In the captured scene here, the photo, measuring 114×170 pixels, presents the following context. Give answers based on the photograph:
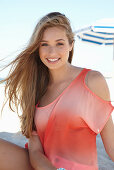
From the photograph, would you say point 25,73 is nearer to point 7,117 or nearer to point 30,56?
point 30,56

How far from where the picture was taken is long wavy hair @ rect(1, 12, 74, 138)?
6.11 feet

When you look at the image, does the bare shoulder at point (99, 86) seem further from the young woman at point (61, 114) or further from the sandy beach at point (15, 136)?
the sandy beach at point (15, 136)

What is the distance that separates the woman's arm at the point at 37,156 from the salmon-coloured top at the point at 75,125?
6cm

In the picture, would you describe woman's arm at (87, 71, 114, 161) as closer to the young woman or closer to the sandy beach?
the young woman

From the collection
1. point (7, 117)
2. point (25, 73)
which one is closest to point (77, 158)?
point (25, 73)

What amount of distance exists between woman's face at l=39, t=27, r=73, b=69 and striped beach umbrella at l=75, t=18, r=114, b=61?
18.8 feet

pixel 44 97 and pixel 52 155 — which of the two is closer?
pixel 52 155

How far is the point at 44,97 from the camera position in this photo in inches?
77.3

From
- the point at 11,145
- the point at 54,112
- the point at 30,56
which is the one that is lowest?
the point at 11,145

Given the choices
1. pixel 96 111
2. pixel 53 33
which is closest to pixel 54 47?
pixel 53 33

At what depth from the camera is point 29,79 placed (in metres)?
2.04

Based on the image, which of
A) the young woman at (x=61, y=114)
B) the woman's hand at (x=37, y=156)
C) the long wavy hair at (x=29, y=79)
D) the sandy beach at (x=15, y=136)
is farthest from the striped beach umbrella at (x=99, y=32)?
the woman's hand at (x=37, y=156)

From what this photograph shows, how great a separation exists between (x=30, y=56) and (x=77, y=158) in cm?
97

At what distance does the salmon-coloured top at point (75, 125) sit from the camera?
5.14 ft
